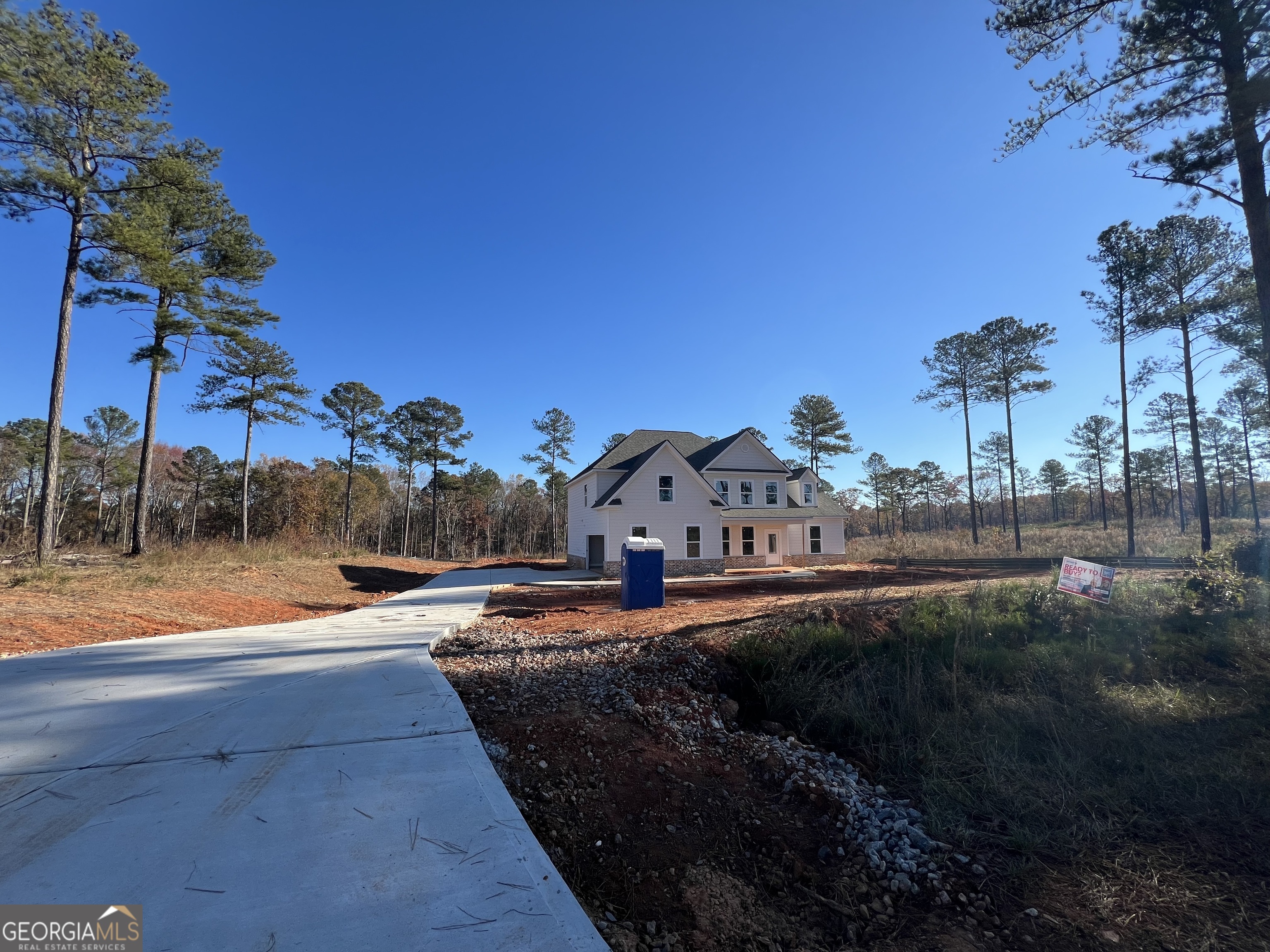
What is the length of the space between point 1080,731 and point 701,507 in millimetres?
18192

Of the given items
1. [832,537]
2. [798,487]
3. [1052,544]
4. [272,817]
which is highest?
[798,487]

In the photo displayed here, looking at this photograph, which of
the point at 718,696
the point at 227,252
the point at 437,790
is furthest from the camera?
the point at 227,252

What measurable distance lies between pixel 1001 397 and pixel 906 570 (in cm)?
1439

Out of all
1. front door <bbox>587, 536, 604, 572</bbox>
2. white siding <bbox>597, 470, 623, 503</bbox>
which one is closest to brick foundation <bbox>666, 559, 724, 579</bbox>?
front door <bbox>587, 536, 604, 572</bbox>

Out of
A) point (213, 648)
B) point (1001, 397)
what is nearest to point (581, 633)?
point (213, 648)

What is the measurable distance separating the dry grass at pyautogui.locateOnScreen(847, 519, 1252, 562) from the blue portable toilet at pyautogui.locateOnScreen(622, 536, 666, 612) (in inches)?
800

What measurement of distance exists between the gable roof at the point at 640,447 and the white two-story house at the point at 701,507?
0.19 ft

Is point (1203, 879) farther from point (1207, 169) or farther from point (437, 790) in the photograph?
point (1207, 169)

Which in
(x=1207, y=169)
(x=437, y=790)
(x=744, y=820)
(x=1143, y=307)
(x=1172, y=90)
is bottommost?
(x=744, y=820)

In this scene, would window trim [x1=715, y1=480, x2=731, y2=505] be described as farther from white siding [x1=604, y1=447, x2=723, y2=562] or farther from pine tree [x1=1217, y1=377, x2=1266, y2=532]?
pine tree [x1=1217, y1=377, x2=1266, y2=532]

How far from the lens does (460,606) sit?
12.2 meters

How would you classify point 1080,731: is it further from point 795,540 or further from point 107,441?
point 107,441

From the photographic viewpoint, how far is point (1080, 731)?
5.52m

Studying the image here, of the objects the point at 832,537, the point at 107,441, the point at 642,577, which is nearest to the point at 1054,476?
the point at 832,537
